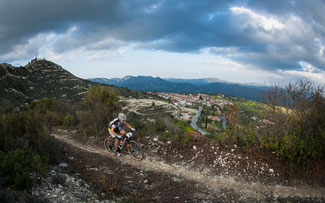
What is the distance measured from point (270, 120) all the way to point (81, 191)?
7.02 m

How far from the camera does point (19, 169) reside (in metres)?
4.30

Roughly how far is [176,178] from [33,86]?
39.1 m

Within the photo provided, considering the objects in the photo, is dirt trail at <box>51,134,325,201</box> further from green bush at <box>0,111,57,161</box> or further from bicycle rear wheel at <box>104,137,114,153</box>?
green bush at <box>0,111,57,161</box>

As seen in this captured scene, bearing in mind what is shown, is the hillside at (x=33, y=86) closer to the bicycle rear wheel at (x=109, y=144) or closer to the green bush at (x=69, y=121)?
the green bush at (x=69, y=121)

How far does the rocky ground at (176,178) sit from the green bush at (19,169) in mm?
323

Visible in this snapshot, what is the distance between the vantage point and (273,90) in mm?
7238

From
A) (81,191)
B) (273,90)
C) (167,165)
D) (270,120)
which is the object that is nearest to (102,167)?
(81,191)

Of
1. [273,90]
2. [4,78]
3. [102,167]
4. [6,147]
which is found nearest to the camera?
Answer: [6,147]

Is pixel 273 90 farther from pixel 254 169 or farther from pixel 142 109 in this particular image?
pixel 142 109

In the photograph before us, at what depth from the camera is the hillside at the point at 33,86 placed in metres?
27.9

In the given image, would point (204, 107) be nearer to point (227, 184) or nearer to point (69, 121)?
point (69, 121)

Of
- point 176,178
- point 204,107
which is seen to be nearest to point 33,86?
point 176,178

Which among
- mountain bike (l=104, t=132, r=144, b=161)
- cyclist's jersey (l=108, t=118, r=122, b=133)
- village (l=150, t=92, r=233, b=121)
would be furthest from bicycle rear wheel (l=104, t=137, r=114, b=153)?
village (l=150, t=92, r=233, b=121)

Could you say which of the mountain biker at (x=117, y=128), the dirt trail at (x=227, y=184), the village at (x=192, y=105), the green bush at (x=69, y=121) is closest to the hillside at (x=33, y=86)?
the green bush at (x=69, y=121)
